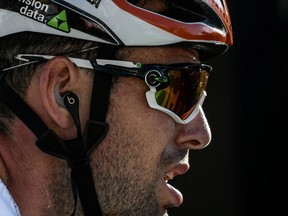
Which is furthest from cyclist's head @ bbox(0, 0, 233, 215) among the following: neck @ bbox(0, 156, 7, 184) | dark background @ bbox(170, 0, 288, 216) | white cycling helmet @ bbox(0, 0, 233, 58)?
dark background @ bbox(170, 0, 288, 216)

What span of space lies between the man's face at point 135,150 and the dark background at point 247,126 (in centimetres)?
270

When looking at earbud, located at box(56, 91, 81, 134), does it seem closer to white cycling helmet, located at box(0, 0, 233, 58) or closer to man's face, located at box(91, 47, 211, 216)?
man's face, located at box(91, 47, 211, 216)

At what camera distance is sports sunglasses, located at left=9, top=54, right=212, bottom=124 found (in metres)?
2.85

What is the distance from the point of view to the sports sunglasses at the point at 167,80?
9.35ft

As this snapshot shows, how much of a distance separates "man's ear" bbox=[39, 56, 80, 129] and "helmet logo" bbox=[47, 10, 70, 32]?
123 mm

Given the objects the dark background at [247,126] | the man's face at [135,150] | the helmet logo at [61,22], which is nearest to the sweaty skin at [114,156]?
the man's face at [135,150]

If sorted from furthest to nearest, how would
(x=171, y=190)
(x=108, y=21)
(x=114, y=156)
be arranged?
(x=171, y=190) < (x=114, y=156) < (x=108, y=21)

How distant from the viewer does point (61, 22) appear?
282 centimetres

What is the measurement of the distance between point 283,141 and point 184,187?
0.96 metres

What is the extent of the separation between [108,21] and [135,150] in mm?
563

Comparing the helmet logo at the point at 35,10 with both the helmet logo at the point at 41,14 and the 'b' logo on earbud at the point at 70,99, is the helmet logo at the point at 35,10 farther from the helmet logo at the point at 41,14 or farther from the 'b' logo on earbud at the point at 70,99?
the 'b' logo on earbud at the point at 70,99

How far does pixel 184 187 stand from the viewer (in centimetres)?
568

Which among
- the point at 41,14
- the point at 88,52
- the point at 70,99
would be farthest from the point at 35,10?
the point at 70,99

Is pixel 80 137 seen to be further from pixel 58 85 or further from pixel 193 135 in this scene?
pixel 193 135
